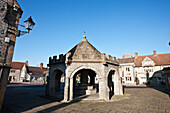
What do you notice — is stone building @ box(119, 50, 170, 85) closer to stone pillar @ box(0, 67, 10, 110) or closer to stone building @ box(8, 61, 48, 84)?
stone building @ box(8, 61, 48, 84)

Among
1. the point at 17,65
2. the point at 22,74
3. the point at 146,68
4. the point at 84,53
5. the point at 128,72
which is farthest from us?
the point at 17,65

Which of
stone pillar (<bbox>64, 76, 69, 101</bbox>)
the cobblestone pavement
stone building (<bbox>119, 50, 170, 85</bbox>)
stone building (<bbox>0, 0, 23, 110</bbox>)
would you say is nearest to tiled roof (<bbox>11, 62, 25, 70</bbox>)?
the cobblestone pavement

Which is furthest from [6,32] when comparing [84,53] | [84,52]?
[84,52]

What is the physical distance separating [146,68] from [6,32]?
128 feet

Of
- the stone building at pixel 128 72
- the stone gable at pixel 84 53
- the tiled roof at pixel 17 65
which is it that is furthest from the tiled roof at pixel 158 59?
the tiled roof at pixel 17 65

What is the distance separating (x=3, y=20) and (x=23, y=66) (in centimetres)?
4800

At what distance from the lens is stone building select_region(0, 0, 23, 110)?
20.3 feet

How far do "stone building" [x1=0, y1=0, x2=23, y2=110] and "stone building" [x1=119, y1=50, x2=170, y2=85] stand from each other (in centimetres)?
3648

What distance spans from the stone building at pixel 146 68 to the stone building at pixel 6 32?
36.5m

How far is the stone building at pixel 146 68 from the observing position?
32.6 metres

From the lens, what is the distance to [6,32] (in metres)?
6.53

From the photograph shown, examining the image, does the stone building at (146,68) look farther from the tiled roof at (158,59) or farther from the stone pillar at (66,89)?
the stone pillar at (66,89)

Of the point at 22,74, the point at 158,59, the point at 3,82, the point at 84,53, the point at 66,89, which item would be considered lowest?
the point at 66,89

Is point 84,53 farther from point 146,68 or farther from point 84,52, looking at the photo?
point 146,68
